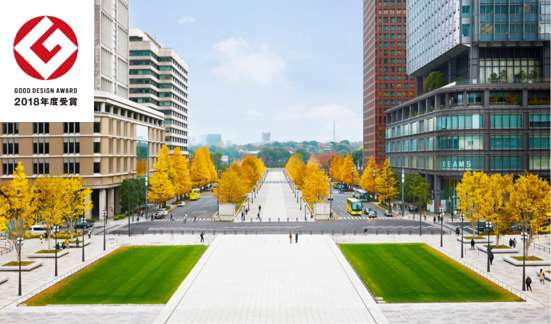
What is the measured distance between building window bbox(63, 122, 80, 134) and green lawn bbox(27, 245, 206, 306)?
32.4 metres

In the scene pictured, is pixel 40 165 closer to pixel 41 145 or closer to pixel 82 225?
pixel 41 145

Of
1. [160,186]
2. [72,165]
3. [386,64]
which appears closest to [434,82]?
[386,64]

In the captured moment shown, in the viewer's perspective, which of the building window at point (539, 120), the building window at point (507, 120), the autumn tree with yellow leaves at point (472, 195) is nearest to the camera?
the autumn tree with yellow leaves at point (472, 195)

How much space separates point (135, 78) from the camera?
127 m

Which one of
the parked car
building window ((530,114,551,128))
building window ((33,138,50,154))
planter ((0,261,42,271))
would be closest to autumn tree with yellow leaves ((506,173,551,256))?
building window ((530,114,551,128))

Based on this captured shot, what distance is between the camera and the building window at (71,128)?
7488 centimetres

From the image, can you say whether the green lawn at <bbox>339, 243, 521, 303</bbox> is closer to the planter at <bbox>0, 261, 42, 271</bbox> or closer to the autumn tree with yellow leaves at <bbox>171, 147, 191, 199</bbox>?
the planter at <bbox>0, 261, 42, 271</bbox>

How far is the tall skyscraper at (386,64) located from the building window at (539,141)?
2754 inches

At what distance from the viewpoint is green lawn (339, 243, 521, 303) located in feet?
113

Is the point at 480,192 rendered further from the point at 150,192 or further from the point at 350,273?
the point at 150,192

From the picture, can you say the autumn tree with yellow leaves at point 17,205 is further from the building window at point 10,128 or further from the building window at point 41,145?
the building window at point 10,128

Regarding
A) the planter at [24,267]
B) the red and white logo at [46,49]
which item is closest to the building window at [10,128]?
the planter at [24,267]

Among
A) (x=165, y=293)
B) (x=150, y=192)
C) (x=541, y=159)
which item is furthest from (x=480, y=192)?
(x=150, y=192)

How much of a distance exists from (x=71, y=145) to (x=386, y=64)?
111 metres
